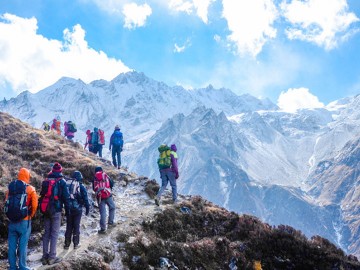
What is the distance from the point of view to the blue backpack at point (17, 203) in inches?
428

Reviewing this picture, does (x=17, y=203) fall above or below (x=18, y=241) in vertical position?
above

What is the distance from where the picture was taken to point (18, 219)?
35.8ft

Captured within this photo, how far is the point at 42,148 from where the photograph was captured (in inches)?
990

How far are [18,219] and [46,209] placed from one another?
4.56 feet

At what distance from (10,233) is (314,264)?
11.8 metres

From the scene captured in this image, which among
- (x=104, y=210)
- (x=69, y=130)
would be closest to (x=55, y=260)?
(x=104, y=210)

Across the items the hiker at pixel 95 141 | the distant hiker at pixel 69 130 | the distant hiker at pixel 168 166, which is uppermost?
the distant hiker at pixel 69 130

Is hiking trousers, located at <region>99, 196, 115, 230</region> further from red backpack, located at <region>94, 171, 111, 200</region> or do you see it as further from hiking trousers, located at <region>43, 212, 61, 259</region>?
hiking trousers, located at <region>43, 212, 61, 259</region>

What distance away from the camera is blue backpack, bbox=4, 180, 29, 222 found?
10875 mm

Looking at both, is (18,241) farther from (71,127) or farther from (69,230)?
(71,127)

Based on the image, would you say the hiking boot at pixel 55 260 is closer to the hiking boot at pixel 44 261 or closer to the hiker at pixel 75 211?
the hiking boot at pixel 44 261

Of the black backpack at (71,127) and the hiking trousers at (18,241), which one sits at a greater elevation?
the black backpack at (71,127)

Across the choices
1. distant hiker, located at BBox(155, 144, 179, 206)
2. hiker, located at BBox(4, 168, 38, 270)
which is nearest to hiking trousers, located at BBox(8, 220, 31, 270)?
hiker, located at BBox(4, 168, 38, 270)

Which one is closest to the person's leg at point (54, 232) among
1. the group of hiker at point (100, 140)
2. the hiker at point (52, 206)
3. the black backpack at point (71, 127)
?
the hiker at point (52, 206)
